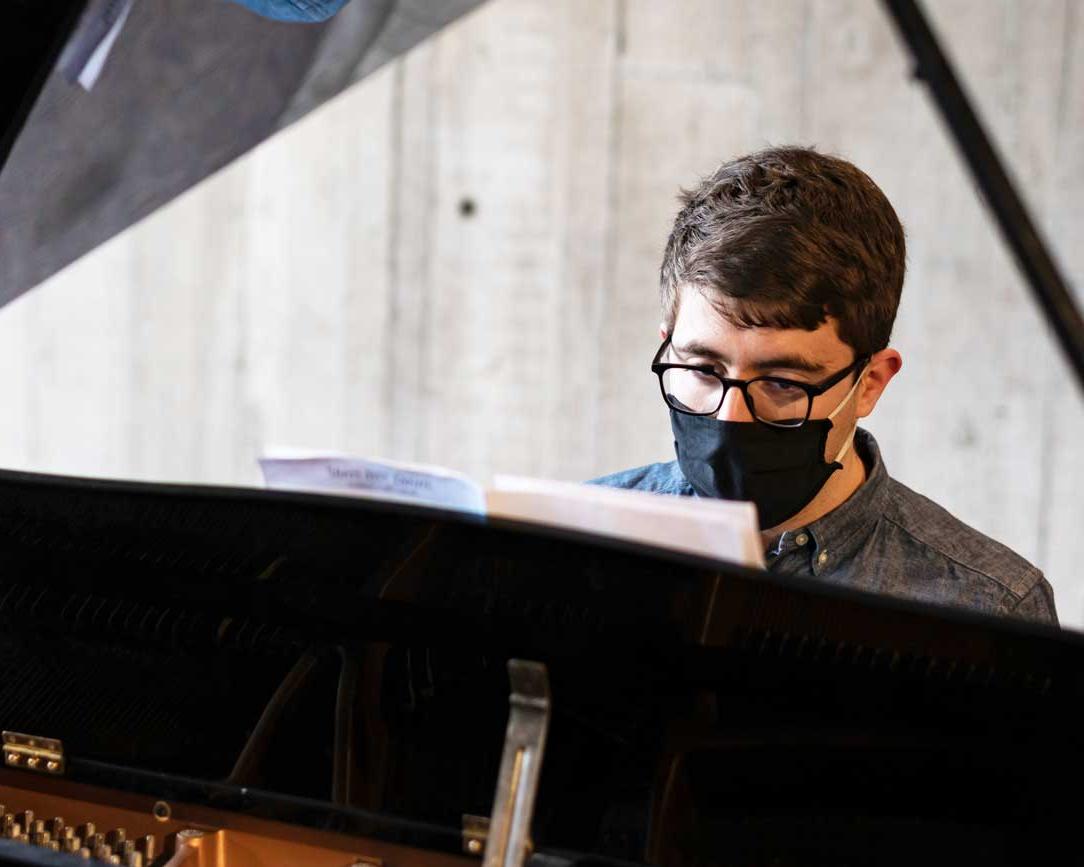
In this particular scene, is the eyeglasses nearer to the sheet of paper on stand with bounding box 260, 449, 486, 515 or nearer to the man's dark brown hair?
the man's dark brown hair

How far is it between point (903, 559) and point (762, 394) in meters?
0.25

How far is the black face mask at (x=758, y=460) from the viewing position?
4.14 feet

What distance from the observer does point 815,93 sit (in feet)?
8.41

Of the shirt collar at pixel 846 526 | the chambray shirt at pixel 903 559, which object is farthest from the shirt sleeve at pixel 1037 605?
the shirt collar at pixel 846 526

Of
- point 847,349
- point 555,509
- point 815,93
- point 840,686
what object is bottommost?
point 840,686

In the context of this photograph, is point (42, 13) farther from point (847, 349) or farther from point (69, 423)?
point (69, 423)

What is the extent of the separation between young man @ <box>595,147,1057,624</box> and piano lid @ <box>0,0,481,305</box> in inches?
18.6

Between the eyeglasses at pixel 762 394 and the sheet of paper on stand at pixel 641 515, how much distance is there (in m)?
0.41

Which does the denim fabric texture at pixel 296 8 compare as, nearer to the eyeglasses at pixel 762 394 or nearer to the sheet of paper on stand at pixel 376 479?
the eyeglasses at pixel 762 394

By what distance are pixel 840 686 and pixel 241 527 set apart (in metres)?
0.44

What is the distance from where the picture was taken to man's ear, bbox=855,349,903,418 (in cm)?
134

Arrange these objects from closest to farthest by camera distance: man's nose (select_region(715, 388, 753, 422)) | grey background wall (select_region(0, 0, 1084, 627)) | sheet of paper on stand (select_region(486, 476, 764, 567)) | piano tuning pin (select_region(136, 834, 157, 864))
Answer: sheet of paper on stand (select_region(486, 476, 764, 567)) < piano tuning pin (select_region(136, 834, 157, 864)) < man's nose (select_region(715, 388, 753, 422)) < grey background wall (select_region(0, 0, 1084, 627))

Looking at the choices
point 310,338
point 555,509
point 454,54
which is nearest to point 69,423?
point 310,338

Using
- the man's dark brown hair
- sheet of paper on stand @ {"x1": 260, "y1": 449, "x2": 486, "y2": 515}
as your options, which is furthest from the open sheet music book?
the man's dark brown hair
